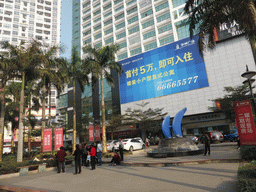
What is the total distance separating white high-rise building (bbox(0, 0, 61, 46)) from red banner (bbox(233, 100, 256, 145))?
7464 cm

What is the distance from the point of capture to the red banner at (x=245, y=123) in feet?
29.5

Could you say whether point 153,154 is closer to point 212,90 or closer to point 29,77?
point 29,77

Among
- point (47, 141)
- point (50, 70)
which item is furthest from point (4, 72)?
point (47, 141)

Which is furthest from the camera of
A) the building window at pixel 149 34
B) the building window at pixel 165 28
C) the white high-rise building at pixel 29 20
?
the white high-rise building at pixel 29 20

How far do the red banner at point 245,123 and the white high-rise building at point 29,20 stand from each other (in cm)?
7464

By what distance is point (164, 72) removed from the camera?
1601 inches

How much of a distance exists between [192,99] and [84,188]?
3440 centimetres

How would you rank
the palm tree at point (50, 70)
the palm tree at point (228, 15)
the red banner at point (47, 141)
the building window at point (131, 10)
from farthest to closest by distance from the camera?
the building window at point (131, 10) → the red banner at point (47, 141) → the palm tree at point (50, 70) → the palm tree at point (228, 15)

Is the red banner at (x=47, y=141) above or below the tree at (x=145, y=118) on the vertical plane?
below

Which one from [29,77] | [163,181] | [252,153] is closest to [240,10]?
[252,153]

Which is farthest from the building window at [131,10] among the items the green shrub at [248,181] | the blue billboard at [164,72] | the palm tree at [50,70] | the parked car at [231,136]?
the green shrub at [248,181]

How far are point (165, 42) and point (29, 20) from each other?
67911 mm

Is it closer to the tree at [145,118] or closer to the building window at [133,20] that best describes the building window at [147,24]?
the building window at [133,20]

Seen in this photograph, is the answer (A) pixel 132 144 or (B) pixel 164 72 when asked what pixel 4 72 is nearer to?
(A) pixel 132 144
